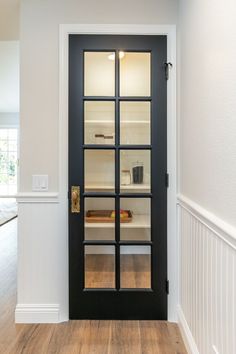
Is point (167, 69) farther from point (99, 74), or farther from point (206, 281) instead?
point (206, 281)

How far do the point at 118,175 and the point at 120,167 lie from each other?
0.06 metres

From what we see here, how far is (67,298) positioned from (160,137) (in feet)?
4.70

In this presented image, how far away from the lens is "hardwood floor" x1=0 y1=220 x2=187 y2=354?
1.92 metres

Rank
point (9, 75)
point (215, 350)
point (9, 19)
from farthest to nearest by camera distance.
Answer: point (9, 75)
point (9, 19)
point (215, 350)

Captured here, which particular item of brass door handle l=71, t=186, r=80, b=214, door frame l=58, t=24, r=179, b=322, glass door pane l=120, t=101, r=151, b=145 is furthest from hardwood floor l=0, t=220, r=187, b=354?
glass door pane l=120, t=101, r=151, b=145

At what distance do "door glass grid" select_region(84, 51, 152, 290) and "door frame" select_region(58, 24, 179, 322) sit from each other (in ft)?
0.50

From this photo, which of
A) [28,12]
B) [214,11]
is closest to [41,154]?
[28,12]

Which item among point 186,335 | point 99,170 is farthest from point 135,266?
point 99,170

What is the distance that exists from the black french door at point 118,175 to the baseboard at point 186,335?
0.15 m

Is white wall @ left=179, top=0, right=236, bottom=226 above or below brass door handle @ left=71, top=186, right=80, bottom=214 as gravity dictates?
above

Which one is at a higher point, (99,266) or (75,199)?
(75,199)

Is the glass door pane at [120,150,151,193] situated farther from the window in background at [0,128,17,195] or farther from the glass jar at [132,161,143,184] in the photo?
the window in background at [0,128,17,195]

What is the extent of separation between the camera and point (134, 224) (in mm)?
2305

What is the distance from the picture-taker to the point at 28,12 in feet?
7.33
